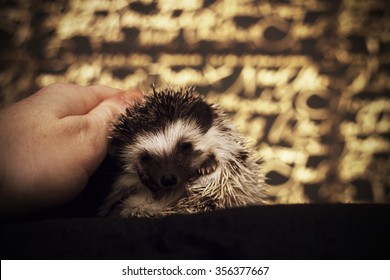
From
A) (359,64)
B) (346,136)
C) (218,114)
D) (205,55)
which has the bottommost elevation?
(346,136)

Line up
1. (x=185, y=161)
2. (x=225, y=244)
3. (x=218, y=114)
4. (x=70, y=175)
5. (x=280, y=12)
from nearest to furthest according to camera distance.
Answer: (x=225, y=244) → (x=70, y=175) → (x=185, y=161) → (x=218, y=114) → (x=280, y=12)

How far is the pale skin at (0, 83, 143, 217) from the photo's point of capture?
1.04 metres

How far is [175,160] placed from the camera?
1.28 m

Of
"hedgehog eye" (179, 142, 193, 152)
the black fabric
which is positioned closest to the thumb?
"hedgehog eye" (179, 142, 193, 152)

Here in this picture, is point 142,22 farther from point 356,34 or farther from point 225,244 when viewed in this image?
point 225,244

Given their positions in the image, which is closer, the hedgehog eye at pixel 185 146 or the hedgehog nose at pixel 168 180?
the hedgehog nose at pixel 168 180

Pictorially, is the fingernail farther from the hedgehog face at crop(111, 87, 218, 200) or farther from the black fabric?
the black fabric

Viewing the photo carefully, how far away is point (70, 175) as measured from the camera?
1142 millimetres

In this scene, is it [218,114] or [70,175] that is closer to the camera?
[70,175]

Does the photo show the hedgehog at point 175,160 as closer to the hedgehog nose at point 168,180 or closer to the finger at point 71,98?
the hedgehog nose at point 168,180

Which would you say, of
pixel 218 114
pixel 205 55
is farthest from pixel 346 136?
pixel 218 114

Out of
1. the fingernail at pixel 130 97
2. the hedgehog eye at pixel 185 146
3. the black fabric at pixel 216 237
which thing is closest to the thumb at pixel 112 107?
the fingernail at pixel 130 97

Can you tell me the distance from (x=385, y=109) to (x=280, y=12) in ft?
3.22

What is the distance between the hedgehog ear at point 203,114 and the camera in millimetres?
1352
